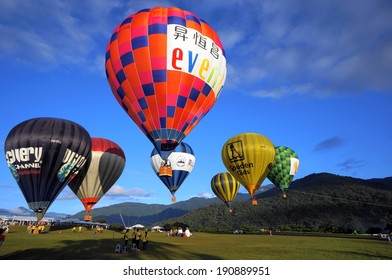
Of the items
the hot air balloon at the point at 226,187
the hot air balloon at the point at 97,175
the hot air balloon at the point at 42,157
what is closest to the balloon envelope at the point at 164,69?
the hot air balloon at the point at 42,157

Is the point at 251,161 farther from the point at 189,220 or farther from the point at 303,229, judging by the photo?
the point at 189,220

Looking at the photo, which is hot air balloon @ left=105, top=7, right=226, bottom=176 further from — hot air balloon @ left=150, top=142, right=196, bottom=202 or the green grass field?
hot air balloon @ left=150, top=142, right=196, bottom=202

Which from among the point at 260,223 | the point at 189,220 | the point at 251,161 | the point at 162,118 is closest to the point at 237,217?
the point at 260,223

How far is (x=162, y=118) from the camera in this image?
20.2 m

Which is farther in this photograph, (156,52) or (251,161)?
(251,161)

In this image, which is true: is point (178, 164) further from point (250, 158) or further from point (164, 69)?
point (164, 69)

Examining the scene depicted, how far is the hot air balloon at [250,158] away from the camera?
116 feet

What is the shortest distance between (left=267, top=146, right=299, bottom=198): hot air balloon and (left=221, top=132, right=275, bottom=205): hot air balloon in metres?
8.60

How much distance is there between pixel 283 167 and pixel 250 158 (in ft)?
38.4

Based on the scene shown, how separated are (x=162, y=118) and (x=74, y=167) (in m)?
13.7

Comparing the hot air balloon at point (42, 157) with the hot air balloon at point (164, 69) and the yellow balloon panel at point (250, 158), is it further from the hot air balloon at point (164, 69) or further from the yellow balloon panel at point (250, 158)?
the yellow balloon panel at point (250, 158)

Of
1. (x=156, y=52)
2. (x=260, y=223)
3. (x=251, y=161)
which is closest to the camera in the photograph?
(x=156, y=52)

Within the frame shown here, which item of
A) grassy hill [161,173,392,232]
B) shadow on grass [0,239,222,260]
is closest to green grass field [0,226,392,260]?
shadow on grass [0,239,222,260]

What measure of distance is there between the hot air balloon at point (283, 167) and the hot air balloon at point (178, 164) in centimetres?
1345
